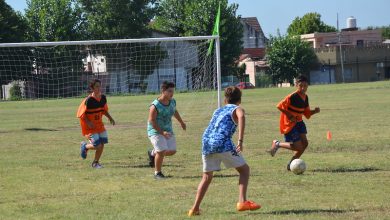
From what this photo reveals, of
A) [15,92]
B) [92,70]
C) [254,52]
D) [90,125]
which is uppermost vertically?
[254,52]

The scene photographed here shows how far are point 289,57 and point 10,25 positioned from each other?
112 ft

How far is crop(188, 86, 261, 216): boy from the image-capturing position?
27.2 ft

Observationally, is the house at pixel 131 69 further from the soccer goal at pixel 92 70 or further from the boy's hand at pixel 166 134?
the boy's hand at pixel 166 134

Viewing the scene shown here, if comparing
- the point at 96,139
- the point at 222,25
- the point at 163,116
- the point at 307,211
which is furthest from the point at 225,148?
the point at 222,25

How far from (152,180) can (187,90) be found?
1829cm

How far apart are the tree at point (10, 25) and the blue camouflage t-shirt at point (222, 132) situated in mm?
56634

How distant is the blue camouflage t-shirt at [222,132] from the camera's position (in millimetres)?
8336

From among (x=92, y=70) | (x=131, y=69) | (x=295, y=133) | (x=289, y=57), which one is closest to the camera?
(x=295, y=133)

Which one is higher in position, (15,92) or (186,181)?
(15,92)

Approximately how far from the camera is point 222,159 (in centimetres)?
845

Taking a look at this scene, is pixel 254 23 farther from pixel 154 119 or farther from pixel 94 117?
pixel 154 119

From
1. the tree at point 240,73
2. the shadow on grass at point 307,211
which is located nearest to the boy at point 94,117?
the shadow on grass at point 307,211

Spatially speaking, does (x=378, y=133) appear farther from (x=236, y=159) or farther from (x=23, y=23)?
(x=23, y=23)

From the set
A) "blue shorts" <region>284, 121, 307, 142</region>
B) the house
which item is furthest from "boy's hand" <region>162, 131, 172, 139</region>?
the house
